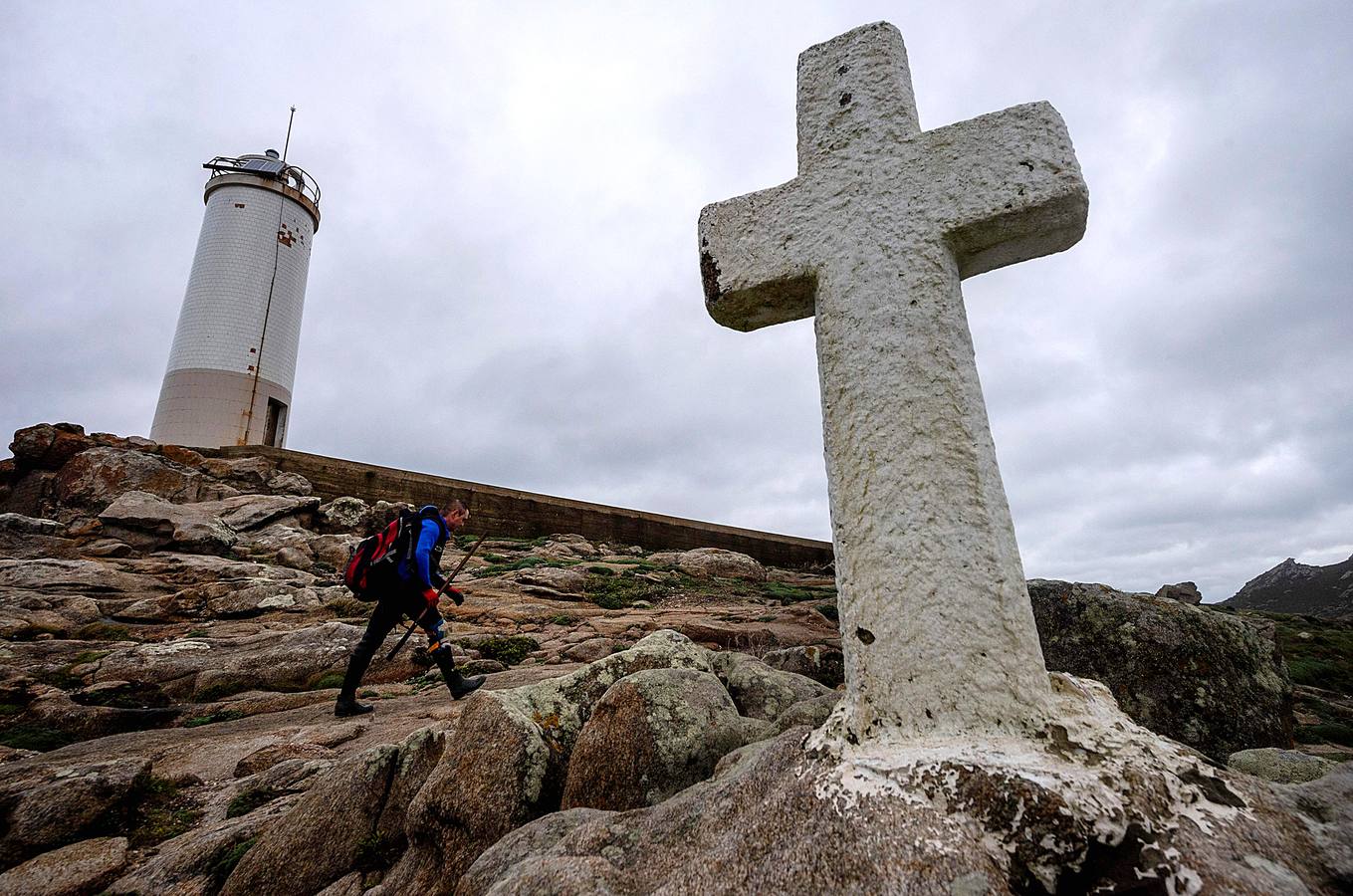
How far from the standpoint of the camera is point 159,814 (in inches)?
131

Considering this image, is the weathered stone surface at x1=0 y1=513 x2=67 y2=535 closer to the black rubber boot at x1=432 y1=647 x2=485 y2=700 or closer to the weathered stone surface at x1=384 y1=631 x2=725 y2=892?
the black rubber boot at x1=432 y1=647 x2=485 y2=700

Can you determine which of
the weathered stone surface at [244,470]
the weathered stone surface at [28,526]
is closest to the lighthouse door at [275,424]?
the weathered stone surface at [244,470]

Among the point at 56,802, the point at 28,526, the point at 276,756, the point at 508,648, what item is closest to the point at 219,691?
the point at 276,756

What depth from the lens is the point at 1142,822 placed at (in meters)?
1.33

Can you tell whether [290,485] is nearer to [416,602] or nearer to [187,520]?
[187,520]

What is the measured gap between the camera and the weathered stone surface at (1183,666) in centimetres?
336

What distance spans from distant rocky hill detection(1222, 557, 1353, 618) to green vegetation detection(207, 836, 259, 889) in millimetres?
24244

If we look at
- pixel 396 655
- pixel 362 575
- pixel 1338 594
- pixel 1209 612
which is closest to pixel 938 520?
pixel 1209 612

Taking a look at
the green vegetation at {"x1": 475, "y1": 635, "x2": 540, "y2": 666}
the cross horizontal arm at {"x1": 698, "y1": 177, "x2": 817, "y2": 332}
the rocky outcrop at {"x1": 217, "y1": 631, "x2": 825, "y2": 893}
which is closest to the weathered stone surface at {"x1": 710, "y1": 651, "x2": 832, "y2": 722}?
the rocky outcrop at {"x1": 217, "y1": 631, "x2": 825, "y2": 893}

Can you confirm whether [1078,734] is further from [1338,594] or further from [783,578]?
[1338,594]

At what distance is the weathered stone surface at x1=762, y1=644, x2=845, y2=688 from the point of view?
4.79 metres

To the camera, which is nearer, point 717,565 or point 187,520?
point 187,520

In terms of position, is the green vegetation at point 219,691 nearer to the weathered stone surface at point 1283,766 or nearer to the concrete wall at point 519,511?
the weathered stone surface at point 1283,766

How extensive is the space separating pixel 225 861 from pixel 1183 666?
4.81 m
